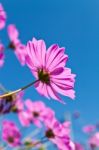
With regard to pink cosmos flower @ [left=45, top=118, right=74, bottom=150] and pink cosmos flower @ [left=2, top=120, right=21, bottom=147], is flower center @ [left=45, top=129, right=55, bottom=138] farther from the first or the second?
pink cosmos flower @ [left=2, top=120, right=21, bottom=147]

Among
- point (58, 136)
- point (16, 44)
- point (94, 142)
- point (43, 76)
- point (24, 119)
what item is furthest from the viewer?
point (94, 142)

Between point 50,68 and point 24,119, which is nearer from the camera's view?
point 50,68

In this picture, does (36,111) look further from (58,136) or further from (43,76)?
(43,76)

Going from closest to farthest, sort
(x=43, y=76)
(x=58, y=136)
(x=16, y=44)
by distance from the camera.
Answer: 1. (x=43, y=76)
2. (x=58, y=136)
3. (x=16, y=44)

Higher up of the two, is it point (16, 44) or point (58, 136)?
point (16, 44)

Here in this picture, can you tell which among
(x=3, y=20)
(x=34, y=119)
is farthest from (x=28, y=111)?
(x=3, y=20)

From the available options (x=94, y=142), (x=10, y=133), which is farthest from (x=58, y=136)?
(x=94, y=142)

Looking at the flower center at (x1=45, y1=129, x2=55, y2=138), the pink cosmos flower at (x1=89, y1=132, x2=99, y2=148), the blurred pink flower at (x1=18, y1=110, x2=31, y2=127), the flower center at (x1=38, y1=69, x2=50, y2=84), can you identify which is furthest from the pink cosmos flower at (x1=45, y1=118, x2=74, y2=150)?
the pink cosmos flower at (x1=89, y1=132, x2=99, y2=148)

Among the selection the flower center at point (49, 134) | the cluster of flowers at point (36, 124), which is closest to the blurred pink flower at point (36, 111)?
the cluster of flowers at point (36, 124)
